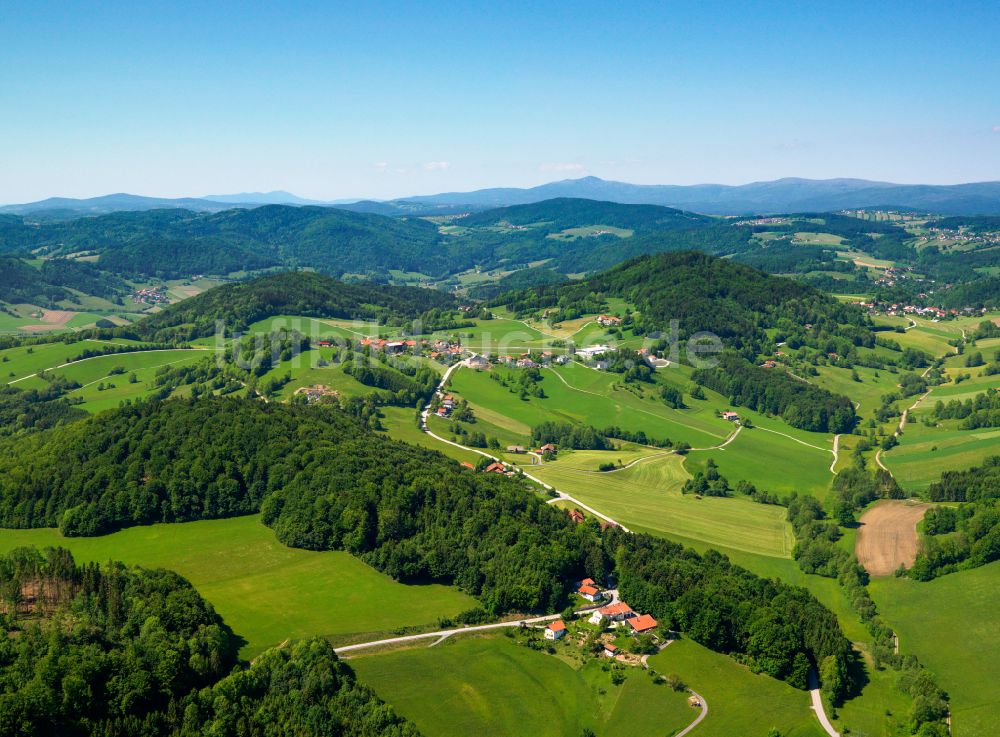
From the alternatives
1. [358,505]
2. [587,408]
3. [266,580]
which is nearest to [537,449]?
[587,408]

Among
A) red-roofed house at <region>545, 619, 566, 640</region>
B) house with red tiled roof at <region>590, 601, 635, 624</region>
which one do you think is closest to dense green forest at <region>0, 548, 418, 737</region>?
red-roofed house at <region>545, 619, 566, 640</region>

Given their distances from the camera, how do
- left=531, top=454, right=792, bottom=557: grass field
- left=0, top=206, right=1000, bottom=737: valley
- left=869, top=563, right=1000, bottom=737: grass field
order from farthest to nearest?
left=531, top=454, right=792, bottom=557: grass field → left=0, top=206, right=1000, bottom=737: valley → left=869, top=563, right=1000, bottom=737: grass field

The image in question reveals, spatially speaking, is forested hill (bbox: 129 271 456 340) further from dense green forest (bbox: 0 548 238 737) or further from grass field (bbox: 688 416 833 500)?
dense green forest (bbox: 0 548 238 737)

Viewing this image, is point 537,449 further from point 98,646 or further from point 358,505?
point 98,646

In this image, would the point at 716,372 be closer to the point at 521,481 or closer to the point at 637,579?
the point at 521,481

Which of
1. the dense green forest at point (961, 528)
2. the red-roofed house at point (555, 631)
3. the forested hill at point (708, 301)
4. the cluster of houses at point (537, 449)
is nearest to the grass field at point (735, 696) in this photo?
the red-roofed house at point (555, 631)

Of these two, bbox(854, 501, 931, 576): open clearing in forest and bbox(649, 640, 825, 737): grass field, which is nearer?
bbox(649, 640, 825, 737): grass field

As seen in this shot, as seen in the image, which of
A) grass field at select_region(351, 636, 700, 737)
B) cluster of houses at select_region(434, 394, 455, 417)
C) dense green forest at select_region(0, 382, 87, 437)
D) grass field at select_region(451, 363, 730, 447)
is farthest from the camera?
cluster of houses at select_region(434, 394, 455, 417)

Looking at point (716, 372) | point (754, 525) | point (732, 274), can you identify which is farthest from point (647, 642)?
point (732, 274)

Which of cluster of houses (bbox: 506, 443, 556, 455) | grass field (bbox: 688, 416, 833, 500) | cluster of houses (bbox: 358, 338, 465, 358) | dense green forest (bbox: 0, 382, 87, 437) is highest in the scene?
cluster of houses (bbox: 358, 338, 465, 358)
